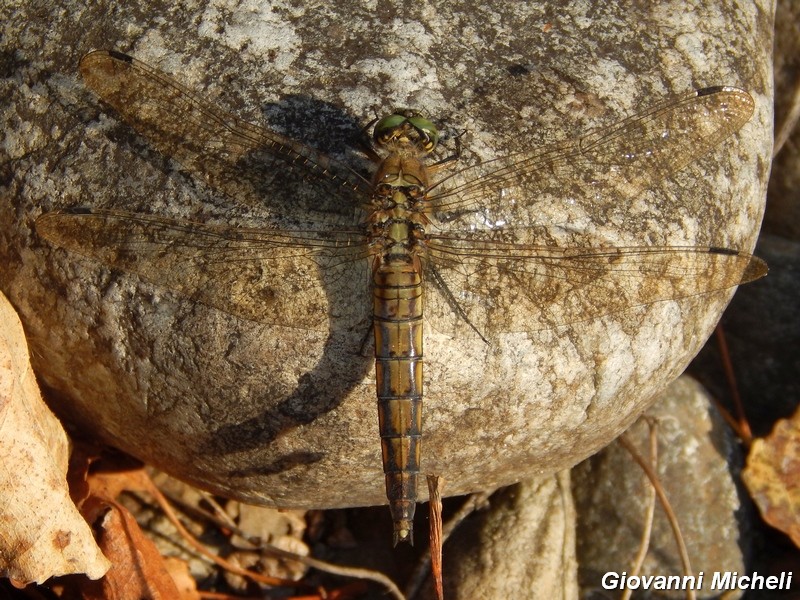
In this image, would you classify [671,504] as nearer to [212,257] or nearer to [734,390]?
[734,390]

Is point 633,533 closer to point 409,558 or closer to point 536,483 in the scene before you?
point 536,483

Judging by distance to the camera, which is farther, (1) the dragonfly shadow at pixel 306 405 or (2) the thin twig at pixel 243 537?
(2) the thin twig at pixel 243 537

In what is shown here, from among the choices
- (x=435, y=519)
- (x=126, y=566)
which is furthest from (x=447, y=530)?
(x=126, y=566)

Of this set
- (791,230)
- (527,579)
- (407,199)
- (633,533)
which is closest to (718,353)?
(791,230)

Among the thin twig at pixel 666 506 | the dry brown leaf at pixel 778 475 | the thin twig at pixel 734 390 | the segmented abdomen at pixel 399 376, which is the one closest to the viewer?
the segmented abdomen at pixel 399 376

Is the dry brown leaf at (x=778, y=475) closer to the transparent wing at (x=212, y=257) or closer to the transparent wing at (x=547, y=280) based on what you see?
the transparent wing at (x=547, y=280)

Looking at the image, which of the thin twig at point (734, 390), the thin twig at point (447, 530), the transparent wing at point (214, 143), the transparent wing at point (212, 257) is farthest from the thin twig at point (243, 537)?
the thin twig at point (734, 390)
